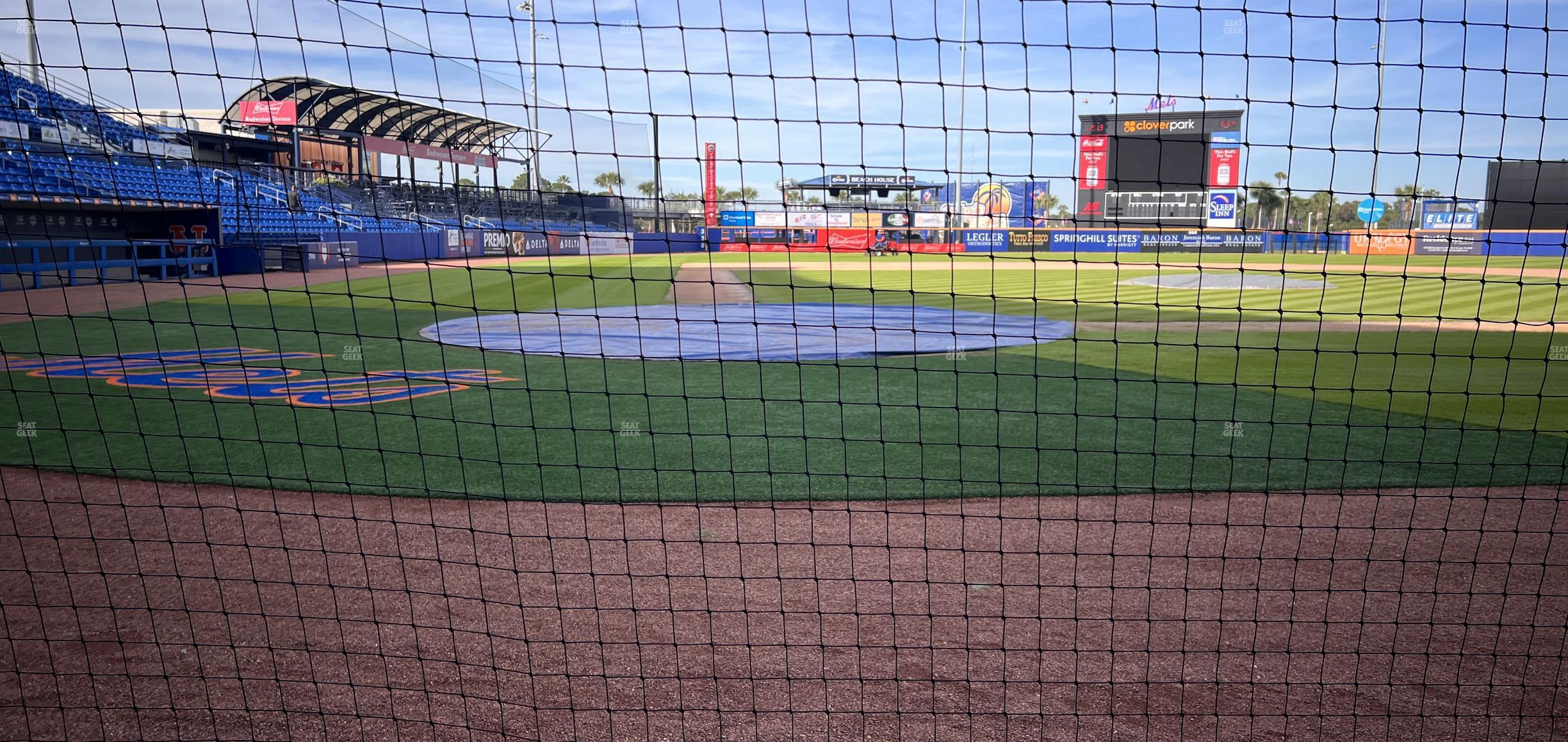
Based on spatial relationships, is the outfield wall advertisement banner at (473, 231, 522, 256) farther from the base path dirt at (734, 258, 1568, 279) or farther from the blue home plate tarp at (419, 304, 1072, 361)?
the blue home plate tarp at (419, 304, 1072, 361)

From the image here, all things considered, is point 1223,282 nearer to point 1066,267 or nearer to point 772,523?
point 1066,267

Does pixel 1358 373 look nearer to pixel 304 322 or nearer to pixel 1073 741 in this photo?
pixel 1073 741

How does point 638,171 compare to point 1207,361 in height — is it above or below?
above

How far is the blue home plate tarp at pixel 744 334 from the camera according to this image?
10.3m

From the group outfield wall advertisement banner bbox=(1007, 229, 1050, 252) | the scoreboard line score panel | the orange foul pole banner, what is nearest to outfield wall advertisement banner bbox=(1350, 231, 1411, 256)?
the orange foul pole banner

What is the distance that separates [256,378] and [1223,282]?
20.0 m

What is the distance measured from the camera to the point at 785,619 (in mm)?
3766

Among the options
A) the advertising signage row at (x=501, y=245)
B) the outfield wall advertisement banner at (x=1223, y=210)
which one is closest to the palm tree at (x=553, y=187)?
the advertising signage row at (x=501, y=245)

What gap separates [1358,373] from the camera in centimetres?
905

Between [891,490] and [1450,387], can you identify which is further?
[1450,387]

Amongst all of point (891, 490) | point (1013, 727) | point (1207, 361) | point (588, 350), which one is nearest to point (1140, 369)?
point (1207, 361)

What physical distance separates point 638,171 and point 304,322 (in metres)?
26.8

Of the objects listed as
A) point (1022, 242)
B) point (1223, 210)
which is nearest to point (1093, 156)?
point (1223, 210)

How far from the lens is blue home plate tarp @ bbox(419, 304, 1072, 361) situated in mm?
10273
